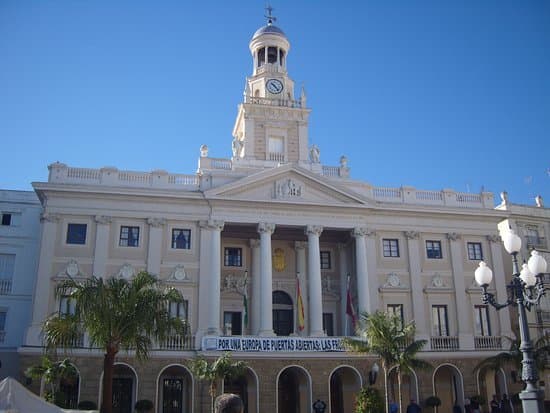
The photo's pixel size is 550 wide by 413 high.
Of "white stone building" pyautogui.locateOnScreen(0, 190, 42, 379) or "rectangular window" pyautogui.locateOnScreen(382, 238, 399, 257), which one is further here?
"rectangular window" pyautogui.locateOnScreen(382, 238, 399, 257)

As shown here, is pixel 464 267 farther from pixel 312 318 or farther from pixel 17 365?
pixel 17 365

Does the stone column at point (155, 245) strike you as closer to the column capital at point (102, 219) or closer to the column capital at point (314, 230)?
the column capital at point (102, 219)

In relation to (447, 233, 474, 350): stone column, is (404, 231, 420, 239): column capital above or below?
above

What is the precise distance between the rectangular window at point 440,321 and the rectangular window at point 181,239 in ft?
55.6

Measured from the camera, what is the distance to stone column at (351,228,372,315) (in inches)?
1528

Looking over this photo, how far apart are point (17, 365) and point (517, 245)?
102ft

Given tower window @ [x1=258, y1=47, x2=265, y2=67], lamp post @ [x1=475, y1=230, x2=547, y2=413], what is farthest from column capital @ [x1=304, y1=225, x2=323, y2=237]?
lamp post @ [x1=475, y1=230, x2=547, y2=413]

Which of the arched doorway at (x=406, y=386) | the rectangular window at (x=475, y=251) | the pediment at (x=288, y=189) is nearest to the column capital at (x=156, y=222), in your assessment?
the pediment at (x=288, y=189)

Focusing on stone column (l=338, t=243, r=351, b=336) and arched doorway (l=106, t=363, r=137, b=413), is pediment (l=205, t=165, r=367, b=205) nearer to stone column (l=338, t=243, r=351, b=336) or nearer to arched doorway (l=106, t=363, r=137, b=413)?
stone column (l=338, t=243, r=351, b=336)

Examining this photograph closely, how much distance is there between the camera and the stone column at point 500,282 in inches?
1594

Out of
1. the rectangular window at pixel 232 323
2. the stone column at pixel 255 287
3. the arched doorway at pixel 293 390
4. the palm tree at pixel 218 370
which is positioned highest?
the stone column at pixel 255 287

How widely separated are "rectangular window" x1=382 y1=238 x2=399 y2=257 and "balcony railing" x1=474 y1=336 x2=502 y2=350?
759 cm

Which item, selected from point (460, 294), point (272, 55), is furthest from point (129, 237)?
point (460, 294)

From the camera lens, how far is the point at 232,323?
39.3 meters
